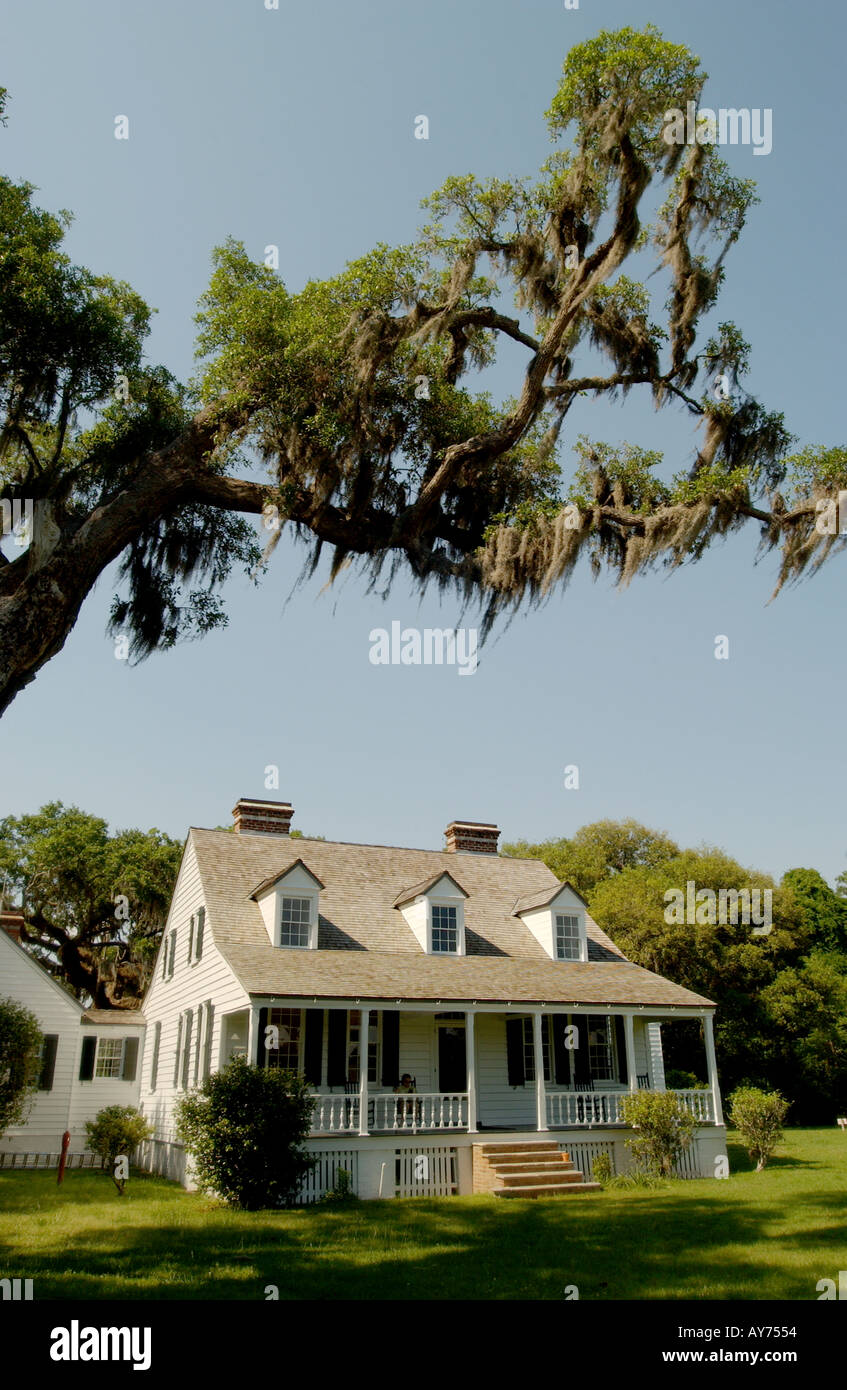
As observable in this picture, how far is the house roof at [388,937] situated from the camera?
15.7m

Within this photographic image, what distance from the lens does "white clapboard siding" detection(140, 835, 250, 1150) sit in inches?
635

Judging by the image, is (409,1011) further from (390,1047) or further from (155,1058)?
(155,1058)

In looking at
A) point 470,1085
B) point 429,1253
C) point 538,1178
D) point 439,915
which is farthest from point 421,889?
point 429,1253

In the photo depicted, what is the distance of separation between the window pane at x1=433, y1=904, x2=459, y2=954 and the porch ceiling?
0.40m

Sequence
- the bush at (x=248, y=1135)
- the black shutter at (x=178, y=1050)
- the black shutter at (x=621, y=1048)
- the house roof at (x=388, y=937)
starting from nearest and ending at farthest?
1. the bush at (x=248, y=1135)
2. the house roof at (x=388, y=937)
3. the black shutter at (x=621, y=1048)
4. the black shutter at (x=178, y=1050)

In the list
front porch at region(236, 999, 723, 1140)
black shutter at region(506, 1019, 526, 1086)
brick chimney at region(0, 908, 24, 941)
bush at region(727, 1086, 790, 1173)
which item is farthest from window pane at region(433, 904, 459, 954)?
brick chimney at region(0, 908, 24, 941)

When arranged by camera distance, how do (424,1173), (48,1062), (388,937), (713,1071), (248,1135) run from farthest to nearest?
(48,1062), (388,937), (713,1071), (424,1173), (248,1135)

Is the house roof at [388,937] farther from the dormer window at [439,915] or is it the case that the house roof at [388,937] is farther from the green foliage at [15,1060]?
the green foliage at [15,1060]

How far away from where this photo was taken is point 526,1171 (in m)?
14.5

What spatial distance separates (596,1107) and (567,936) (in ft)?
12.1

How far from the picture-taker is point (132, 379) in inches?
423

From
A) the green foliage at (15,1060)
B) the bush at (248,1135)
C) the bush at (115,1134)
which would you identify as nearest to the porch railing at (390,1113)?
the bush at (248,1135)

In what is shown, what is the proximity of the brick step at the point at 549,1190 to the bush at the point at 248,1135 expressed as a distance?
3268mm
